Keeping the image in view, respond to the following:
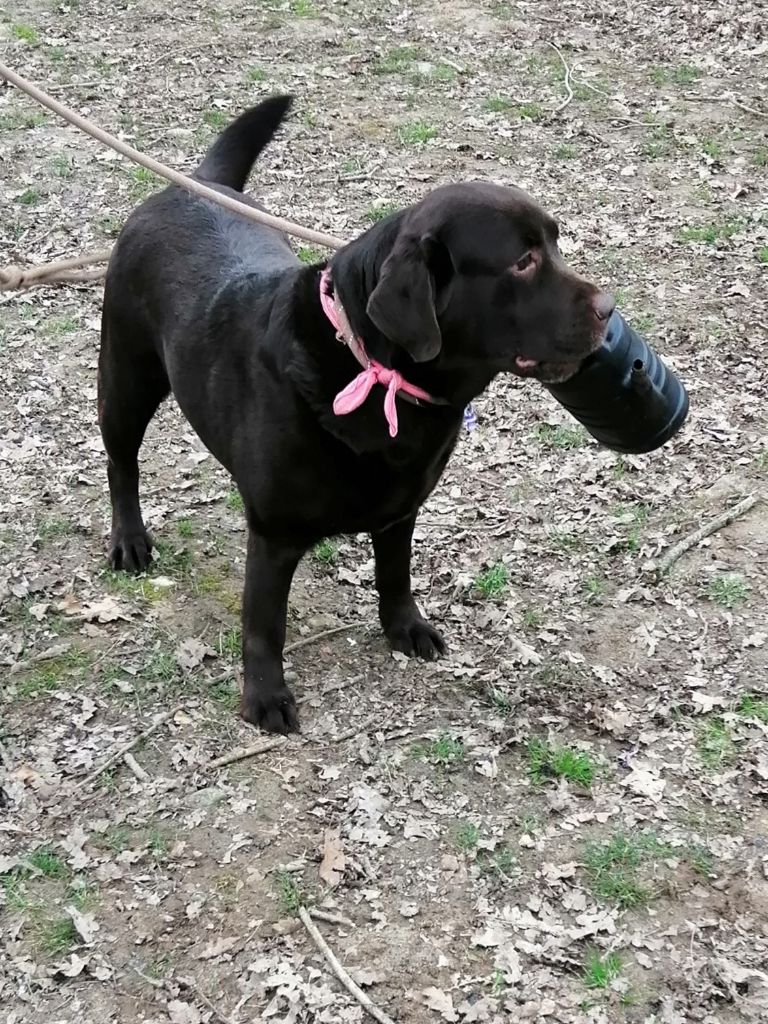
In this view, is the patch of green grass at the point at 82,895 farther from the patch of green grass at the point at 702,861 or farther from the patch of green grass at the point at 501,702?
the patch of green grass at the point at 702,861

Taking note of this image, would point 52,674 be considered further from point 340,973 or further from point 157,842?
point 340,973

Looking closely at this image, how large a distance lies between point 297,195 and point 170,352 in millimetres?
3949

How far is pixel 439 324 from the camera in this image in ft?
9.67

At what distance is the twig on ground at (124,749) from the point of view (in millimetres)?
3537

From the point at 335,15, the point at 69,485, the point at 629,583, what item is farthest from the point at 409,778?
the point at 335,15

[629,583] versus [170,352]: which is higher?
[170,352]

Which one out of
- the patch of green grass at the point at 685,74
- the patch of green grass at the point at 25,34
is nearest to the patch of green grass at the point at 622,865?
the patch of green grass at the point at 685,74

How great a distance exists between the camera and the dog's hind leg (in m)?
4.07

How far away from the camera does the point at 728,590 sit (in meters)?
4.18

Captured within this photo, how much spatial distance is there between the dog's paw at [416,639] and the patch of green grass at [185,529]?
3.64ft

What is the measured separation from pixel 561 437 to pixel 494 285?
88.8 inches

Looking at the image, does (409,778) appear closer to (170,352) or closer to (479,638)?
(479,638)

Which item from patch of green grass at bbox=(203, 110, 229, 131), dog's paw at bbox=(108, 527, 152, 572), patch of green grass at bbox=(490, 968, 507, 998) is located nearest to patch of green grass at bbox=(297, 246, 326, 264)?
patch of green grass at bbox=(203, 110, 229, 131)

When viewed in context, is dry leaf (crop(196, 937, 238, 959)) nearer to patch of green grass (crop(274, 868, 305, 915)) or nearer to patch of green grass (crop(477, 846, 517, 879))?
patch of green grass (crop(274, 868, 305, 915))
